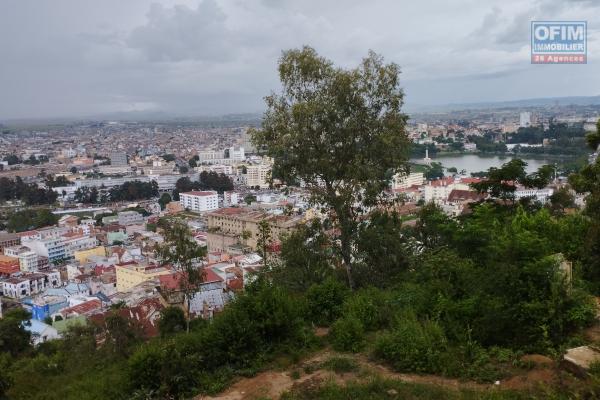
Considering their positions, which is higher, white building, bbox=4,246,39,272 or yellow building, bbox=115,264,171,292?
yellow building, bbox=115,264,171,292

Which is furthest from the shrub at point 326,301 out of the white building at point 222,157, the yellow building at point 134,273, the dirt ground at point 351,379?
the white building at point 222,157

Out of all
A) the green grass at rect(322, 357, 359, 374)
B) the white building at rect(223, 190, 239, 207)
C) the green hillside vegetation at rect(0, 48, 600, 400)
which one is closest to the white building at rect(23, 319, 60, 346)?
the green hillside vegetation at rect(0, 48, 600, 400)

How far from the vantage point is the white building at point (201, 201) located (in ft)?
101

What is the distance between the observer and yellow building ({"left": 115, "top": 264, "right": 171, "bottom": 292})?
14.5 metres

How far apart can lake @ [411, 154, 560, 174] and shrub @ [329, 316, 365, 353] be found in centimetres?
3706

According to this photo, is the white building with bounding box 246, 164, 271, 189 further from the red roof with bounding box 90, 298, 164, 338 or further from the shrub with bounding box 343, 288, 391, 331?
the shrub with bounding box 343, 288, 391, 331

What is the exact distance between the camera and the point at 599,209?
395 centimetres

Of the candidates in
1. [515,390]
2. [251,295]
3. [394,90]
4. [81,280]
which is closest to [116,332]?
[251,295]

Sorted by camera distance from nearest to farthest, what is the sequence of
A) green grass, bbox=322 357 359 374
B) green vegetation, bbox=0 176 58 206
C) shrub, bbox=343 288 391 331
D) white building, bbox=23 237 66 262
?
1. green grass, bbox=322 357 359 374
2. shrub, bbox=343 288 391 331
3. white building, bbox=23 237 66 262
4. green vegetation, bbox=0 176 58 206

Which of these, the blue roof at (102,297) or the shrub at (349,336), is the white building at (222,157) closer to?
the blue roof at (102,297)

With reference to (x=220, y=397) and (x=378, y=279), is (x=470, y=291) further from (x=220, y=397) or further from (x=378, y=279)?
(x=378, y=279)

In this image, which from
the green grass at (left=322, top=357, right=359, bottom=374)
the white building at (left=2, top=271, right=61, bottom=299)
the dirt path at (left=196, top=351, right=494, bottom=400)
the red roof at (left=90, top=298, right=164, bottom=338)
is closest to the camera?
the dirt path at (left=196, top=351, right=494, bottom=400)

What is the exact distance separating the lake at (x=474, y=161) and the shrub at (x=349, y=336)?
37.1m

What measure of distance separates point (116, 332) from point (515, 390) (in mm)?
5315
